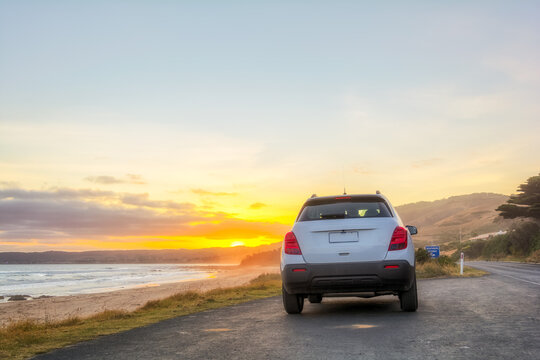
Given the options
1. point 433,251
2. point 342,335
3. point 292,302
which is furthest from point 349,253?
point 433,251

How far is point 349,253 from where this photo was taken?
8039 mm

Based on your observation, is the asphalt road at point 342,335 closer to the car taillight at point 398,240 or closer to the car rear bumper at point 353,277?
the car rear bumper at point 353,277

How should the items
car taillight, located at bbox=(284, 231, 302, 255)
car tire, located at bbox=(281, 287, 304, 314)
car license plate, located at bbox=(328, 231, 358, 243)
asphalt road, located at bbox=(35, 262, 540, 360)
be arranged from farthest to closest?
car tire, located at bbox=(281, 287, 304, 314), car taillight, located at bbox=(284, 231, 302, 255), car license plate, located at bbox=(328, 231, 358, 243), asphalt road, located at bbox=(35, 262, 540, 360)

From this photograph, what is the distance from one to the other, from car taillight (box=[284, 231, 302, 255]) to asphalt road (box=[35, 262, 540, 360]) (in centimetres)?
115

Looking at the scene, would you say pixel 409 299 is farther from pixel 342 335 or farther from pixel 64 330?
pixel 64 330

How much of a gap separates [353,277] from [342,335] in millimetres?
1367

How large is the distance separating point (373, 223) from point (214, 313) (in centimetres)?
436

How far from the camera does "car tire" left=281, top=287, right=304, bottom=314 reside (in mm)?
9109

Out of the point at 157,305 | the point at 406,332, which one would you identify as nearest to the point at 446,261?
the point at 157,305

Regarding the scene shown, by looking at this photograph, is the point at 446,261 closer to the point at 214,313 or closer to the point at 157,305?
the point at 157,305

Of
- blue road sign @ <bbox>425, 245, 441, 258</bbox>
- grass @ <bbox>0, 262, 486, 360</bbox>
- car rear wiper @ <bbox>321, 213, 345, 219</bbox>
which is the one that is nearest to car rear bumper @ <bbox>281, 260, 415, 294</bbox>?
car rear wiper @ <bbox>321, 213, 345, 219</bbox>

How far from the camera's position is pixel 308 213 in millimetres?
8664

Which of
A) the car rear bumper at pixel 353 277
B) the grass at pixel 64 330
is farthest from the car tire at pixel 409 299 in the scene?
the grass at pixel 64 330

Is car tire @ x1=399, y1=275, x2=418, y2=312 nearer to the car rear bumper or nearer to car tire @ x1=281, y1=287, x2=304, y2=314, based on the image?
the car rear bumper
